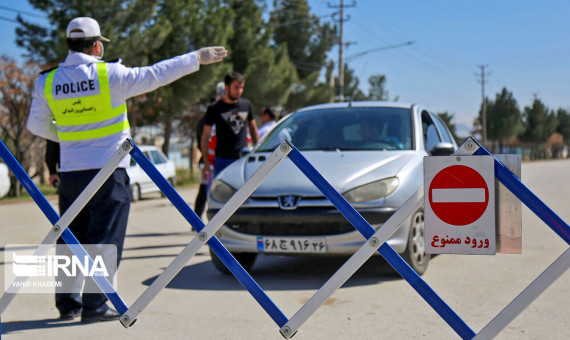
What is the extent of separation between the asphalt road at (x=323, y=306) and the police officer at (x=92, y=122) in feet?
1.47

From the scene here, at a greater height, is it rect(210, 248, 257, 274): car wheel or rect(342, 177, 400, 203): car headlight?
rect(342, 177, 400, 203): car headlight

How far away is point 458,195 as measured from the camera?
2.94 metres

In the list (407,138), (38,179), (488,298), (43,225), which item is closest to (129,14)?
(38,179)

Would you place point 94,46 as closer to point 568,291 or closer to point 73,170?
point 73,170

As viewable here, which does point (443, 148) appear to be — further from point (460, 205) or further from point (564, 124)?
point (564, 124)

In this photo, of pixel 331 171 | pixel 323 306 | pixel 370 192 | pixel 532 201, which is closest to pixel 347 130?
pixel 331 171

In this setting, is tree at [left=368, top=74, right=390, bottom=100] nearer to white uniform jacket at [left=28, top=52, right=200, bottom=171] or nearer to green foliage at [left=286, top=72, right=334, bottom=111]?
green foliage at [left=286, top=72, right=334, bottom=111]

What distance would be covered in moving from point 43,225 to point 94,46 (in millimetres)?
7771

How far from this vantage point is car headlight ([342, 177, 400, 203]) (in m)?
5.74

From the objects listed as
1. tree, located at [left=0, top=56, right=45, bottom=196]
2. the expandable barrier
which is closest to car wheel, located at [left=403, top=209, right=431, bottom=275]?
the expandable barrier

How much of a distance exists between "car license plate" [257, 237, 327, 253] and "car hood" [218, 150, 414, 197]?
1.23ft

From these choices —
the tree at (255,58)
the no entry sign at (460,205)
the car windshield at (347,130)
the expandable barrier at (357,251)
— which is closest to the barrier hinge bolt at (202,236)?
the expandable barrier at (357,251)

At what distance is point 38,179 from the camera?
108 feet

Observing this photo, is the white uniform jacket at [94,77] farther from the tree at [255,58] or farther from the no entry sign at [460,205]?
the tree at [255,58]
